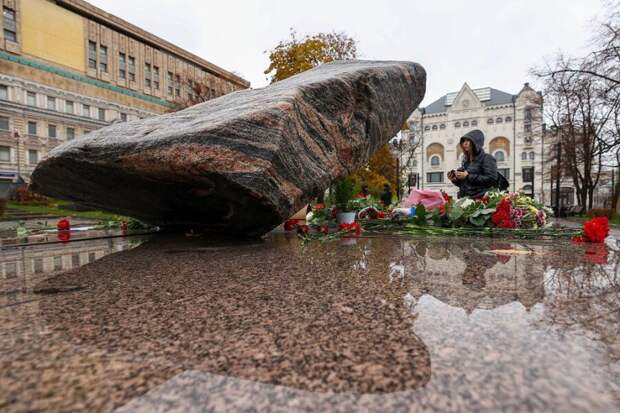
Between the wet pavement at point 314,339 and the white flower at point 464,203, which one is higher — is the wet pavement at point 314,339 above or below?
below

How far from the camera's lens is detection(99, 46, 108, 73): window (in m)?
39.4

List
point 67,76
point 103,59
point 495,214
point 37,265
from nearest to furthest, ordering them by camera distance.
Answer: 1. point 37,265
2. point 495,214
3. point 67,76
4. point 103,59

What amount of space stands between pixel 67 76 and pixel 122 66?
659cm

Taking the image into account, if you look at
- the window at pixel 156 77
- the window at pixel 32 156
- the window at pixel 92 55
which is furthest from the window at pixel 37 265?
the window at pixel 156 77

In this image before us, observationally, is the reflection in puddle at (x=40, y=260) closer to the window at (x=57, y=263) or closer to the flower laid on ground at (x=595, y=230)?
the window at (x=57, y=263)

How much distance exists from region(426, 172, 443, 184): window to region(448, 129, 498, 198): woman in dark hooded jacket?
47777mm

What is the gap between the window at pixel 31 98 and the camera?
33.5 metres

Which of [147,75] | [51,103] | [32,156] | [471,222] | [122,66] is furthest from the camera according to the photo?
[147,75]

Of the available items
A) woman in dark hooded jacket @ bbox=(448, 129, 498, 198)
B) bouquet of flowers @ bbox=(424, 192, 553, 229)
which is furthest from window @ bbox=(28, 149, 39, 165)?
bouquet of flowers @ bbox=(424, 192, 553, 229)

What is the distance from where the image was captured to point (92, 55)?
38.8 metres

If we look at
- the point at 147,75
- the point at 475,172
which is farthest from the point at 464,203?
the point at 147,75

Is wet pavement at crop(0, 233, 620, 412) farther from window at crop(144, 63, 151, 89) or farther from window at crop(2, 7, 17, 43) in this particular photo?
window at crop(144, 63, 151, 89)

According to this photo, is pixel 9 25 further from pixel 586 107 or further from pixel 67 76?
pixel 586 107

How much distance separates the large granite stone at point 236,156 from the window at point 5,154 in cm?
3688
